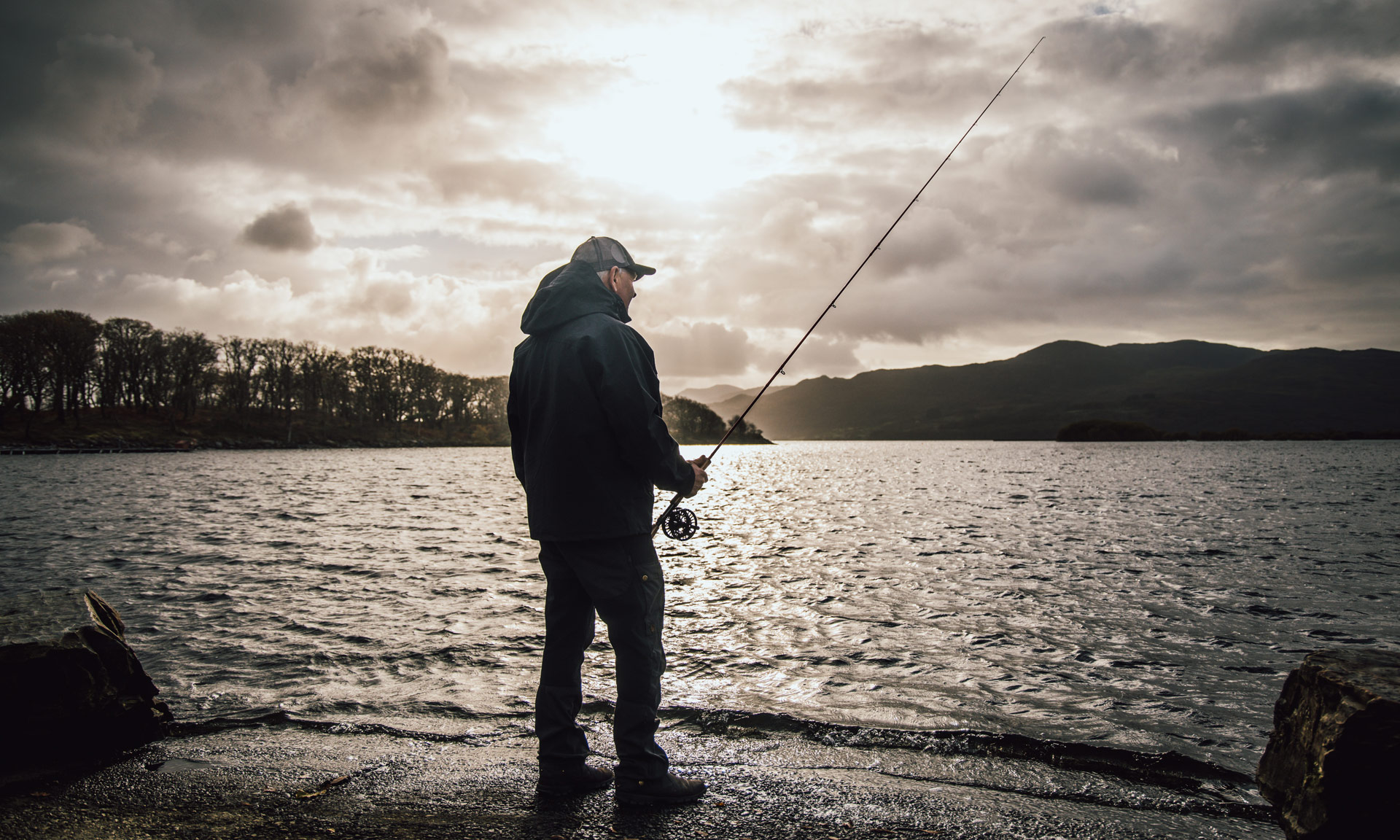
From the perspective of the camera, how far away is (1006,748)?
4.77m

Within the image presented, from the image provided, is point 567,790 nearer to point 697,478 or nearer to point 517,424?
point 697,478

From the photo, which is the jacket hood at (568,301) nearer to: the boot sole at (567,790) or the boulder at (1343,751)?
the boot sole at (567,790)

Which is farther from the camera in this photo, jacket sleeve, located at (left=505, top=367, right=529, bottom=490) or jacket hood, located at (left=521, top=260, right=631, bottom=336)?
jacket sleeve, located at (left=505, top=367, right=529, bottom=490)

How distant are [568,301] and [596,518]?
4.11 ft

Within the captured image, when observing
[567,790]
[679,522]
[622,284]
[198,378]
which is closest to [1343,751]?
[567,790]

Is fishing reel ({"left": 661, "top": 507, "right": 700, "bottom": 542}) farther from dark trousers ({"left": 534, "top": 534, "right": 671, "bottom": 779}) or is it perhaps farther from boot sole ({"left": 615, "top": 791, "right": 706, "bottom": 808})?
boot sole ({"left": 615, "top": 791, "right": 706, "bottom": 808})

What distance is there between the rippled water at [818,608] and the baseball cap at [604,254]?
3.57 metres

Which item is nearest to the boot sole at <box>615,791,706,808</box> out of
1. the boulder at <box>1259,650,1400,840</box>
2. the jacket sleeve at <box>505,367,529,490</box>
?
the jacket sleeve at <box>505,367,529,490</box>

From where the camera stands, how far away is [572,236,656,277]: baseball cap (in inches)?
167

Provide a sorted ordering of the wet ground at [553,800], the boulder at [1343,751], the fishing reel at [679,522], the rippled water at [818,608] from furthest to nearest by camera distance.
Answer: the rippled water at [818,608]
the fishing reel at [679,522]
the wet ground at [553,800]
the boulder at [1343,751]

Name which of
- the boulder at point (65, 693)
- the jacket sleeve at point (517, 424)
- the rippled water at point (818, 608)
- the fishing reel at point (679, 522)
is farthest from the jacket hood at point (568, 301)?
the boulder at point (65, 693)

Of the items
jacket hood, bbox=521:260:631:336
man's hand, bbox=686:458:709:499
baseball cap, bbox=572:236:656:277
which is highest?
baseball cap, bbox=572:236:656:277

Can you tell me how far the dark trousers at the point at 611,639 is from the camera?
373 centimetres

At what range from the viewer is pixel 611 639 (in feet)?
11.9
